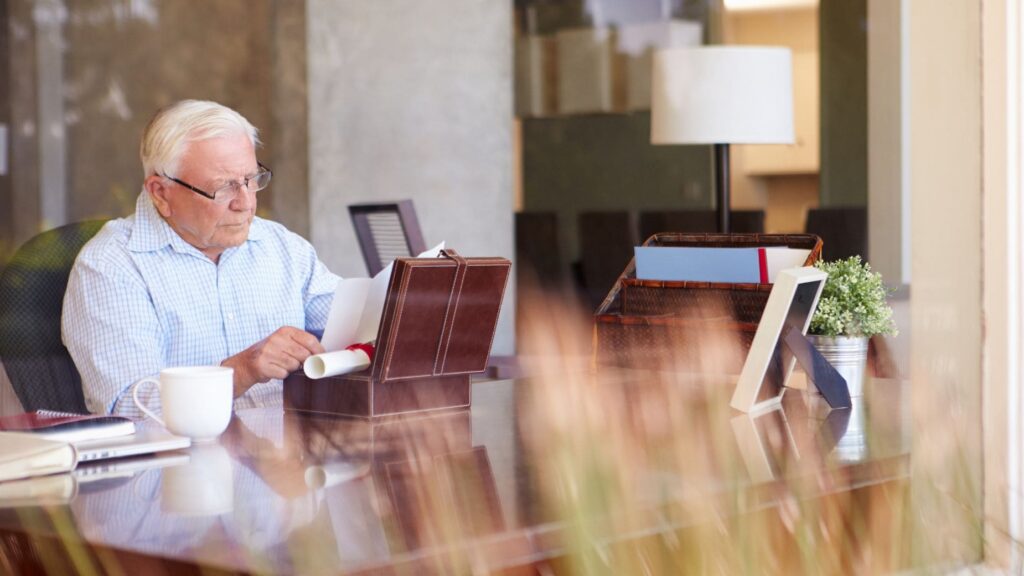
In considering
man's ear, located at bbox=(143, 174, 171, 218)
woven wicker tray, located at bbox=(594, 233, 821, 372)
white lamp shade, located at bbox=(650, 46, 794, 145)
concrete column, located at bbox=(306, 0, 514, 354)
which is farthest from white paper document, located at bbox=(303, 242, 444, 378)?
concrete column, located at bbox=(306, 0, 514, 354)

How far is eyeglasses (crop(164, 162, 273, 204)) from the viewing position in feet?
7.41

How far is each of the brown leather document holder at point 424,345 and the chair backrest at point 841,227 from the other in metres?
4.40

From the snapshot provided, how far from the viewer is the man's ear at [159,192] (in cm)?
230

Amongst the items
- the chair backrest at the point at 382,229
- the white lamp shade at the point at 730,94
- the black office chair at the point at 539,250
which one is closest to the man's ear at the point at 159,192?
the chair backrest at the point at 382,229

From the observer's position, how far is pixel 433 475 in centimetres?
122

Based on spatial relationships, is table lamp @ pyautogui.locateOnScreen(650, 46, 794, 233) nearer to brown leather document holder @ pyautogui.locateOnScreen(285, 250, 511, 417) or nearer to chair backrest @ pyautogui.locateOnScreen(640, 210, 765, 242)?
chair backrest @ pyautogui.locateOnScreen(640, 210, 765, 242)

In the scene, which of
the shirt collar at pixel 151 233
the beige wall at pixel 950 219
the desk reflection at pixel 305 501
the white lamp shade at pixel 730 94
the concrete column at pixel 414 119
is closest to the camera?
the desk reflection at pixel 305 501

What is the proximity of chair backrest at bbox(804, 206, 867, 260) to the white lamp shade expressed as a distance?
2.02 m

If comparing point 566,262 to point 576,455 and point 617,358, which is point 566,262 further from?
point 576,455

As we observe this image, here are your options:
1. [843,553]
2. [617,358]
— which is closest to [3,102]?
[617,358]

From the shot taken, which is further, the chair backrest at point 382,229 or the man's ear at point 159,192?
the chair backrest at point 382,229

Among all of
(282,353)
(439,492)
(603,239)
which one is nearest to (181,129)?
(282,353)

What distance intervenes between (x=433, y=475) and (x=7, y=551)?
1.24ft

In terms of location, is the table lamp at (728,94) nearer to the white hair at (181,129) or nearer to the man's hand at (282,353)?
the white hair at (181,129)
